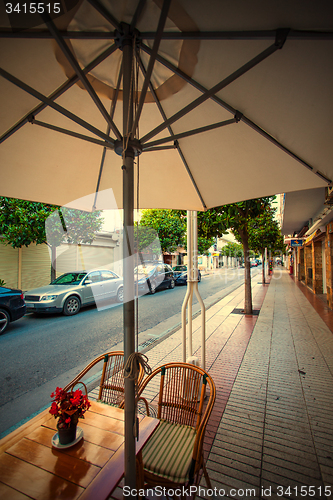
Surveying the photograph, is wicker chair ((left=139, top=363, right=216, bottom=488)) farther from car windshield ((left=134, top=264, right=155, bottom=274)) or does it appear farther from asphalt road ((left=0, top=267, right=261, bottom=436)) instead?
car windshield ((left=134, top=264, right=155, bottom=274))

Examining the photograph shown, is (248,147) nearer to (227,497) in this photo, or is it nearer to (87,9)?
(87,9)

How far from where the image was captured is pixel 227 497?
6.29 ft

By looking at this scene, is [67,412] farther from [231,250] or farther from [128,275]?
[231,250]

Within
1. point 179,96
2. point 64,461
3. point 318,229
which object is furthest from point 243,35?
point 318,229

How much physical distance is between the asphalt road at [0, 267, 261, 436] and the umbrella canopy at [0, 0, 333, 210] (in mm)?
2874

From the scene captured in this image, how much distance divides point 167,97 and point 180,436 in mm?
2699

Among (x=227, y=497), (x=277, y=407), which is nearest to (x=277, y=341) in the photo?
(x=277, y=407)

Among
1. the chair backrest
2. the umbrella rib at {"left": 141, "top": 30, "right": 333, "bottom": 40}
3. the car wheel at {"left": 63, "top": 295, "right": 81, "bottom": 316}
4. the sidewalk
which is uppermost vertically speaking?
the umbrella rib at {"left": 141, "top": 30, "right": 333, "bottom": 40}

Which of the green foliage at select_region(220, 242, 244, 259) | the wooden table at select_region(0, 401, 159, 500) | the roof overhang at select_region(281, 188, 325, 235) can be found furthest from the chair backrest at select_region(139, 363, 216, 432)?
the green foliage at select_region(220, 242, 244, 259)

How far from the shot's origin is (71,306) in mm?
8547

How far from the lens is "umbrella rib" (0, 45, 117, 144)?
63.2 inches

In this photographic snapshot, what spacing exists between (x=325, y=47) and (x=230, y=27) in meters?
0.53

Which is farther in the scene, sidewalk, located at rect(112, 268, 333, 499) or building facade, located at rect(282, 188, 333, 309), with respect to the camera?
building facade, located at rect(282, 188, 333, 309)

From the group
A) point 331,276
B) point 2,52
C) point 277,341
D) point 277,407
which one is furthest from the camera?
point 331,276
